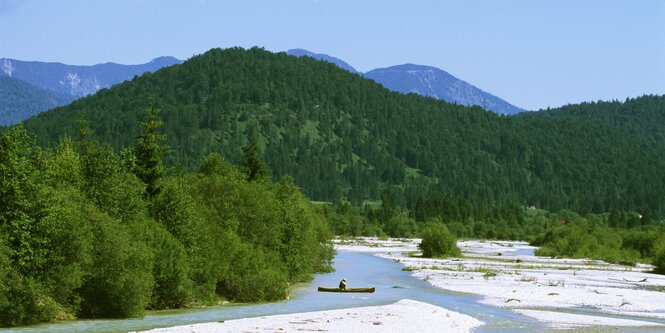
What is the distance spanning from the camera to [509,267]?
11756 cm

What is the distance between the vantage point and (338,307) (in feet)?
197

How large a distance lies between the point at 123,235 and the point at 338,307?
17.2m

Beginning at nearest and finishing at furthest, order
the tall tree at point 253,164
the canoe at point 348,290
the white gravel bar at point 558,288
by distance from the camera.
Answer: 1. the white gravel bar at point 558,288
2. the canoe at point 348,290
3. the tall tree at point 253,164

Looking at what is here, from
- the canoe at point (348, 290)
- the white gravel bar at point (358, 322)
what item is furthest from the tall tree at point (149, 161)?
the white gravel bar at point (358, 322)

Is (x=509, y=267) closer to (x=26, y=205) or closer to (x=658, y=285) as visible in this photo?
(x=658, y=285)

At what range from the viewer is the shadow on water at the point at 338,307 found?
46.7 m

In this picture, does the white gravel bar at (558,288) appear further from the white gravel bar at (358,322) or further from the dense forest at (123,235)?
the dense forest at (123,235)

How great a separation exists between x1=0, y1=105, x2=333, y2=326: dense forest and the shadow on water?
1922 millimetres

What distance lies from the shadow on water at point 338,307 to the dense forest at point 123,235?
1.92 metres

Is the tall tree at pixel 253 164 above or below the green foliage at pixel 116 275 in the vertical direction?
above

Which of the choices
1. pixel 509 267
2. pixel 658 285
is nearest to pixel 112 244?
pixel 658 285

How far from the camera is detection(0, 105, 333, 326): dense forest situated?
149ft

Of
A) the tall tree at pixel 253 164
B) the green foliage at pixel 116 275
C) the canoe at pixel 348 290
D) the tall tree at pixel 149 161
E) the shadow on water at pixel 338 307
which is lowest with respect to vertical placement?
the shadow on water at pixel 338 307

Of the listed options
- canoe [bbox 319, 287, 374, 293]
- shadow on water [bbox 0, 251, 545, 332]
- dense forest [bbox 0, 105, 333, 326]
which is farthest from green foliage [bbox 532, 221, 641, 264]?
dense forest [bbox 0, 105, 333, 326]
